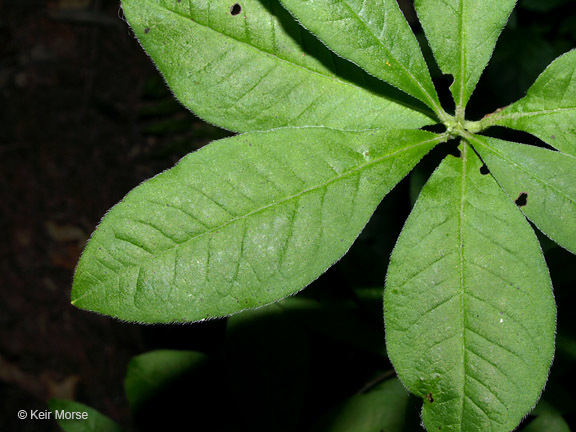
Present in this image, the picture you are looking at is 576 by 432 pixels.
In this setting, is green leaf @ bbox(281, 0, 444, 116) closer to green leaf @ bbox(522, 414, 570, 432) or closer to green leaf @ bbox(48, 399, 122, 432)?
green leaf @ bbox(522, 414, 570, 432)

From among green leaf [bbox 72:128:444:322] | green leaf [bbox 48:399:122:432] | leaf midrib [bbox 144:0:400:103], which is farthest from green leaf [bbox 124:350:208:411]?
leaf midrib [bbox 144:0:400:103]

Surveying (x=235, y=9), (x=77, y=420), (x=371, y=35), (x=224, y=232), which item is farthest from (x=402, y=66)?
(x=77, y=420)

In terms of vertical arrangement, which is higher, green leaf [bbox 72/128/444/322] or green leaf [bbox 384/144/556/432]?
green leaf [bbox 72/128/444/322]

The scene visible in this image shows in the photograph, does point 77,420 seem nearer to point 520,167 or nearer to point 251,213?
point 251,213

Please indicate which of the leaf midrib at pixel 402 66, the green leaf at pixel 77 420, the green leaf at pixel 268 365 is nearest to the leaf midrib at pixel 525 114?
the leaf midrib at pixel 402 66

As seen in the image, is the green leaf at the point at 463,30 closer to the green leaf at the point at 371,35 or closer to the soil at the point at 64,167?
the green leaf at the point at 371,35

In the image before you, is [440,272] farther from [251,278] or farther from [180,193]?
[180,193]
